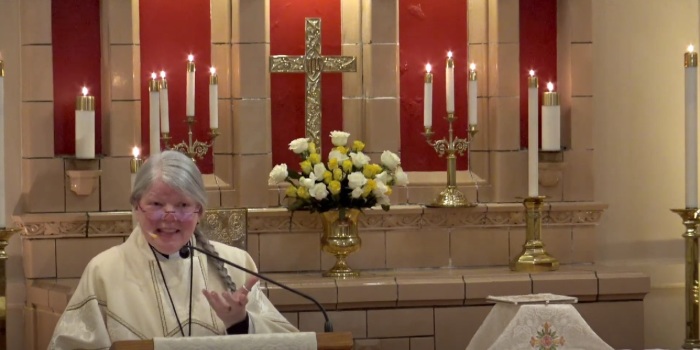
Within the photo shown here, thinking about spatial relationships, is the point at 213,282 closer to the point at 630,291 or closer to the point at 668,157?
the point at 630,291

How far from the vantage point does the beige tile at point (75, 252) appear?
614cm

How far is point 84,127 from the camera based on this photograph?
604cm

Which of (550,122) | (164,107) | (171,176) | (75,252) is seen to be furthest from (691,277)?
(171,176)

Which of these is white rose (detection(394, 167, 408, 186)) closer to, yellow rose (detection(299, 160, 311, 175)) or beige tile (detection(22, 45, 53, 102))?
yellow rose (detection(299, 160, 311, 175))

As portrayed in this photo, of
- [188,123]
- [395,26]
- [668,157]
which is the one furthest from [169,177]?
[668,157]

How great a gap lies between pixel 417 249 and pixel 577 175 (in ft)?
3.06

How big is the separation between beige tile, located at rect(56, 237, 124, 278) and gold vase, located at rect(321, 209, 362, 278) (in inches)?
41.5

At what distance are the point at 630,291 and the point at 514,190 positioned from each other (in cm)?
Result: 86

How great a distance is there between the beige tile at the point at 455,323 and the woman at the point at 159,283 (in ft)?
6.65

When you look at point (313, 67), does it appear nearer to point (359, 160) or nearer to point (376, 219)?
point (359, 160)

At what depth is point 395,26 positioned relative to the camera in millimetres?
6504

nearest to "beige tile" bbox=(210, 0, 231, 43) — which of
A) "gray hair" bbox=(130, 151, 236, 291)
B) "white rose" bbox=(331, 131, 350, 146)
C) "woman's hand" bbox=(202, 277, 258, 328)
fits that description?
"white rose" bbox=(331, 131, 350, 146)

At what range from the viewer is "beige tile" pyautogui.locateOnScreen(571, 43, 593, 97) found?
21.6 ft

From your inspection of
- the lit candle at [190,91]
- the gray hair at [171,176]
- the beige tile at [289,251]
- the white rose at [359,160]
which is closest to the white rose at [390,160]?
the white rose at [359,160]
